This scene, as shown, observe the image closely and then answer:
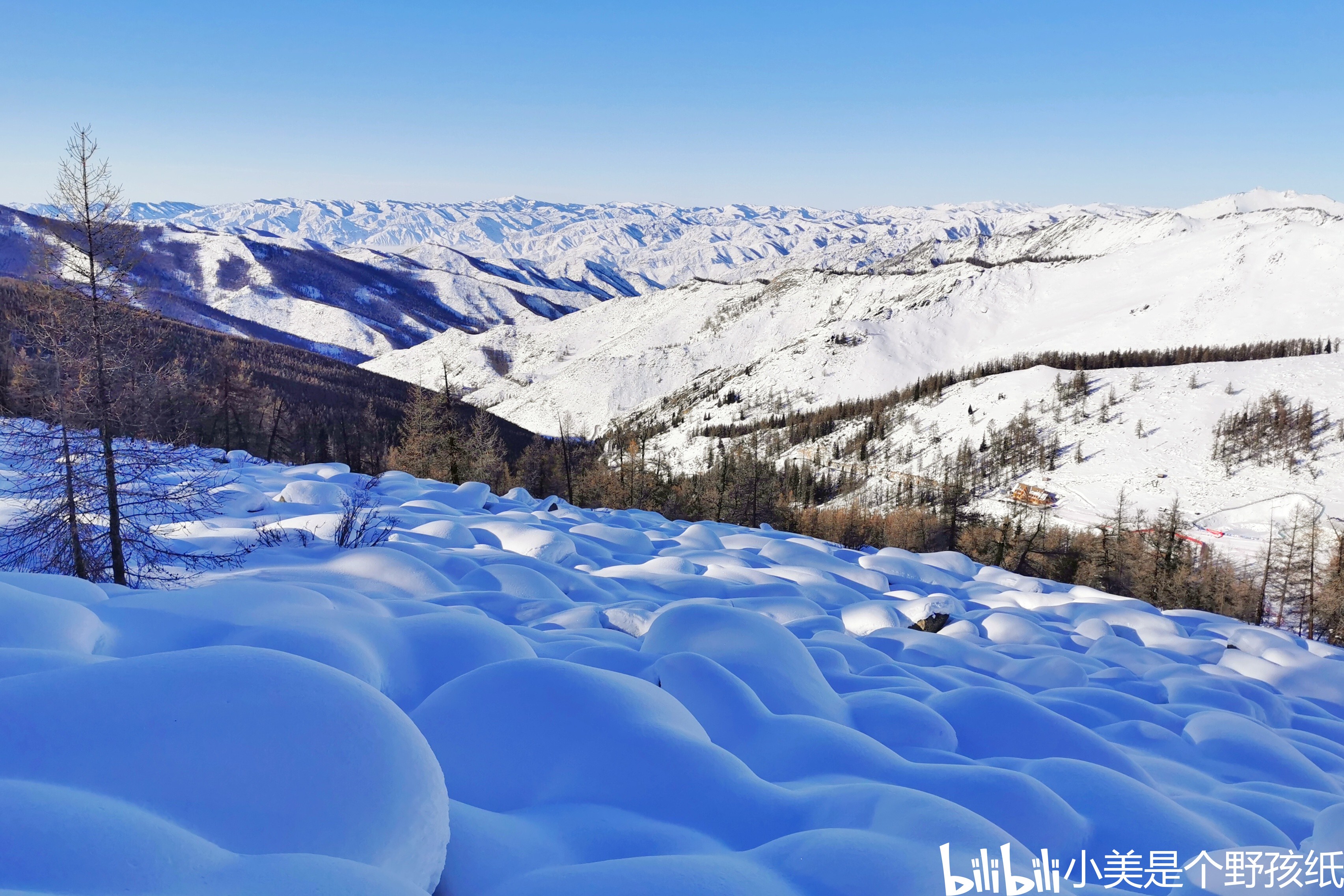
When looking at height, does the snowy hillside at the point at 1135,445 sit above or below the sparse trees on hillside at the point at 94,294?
below

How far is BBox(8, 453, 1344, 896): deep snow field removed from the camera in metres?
3.03

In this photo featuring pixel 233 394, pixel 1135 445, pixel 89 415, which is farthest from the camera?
pixel 1135 445

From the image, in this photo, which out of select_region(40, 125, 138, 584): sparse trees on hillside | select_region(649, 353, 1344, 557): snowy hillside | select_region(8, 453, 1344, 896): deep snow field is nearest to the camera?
select_region(8, 453, 1344, 896): deep snow field

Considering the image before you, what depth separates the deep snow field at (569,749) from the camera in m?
3.03

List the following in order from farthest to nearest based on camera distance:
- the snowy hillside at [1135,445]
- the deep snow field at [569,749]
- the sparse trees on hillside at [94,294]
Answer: the snowy hillside at [1135,445] < the sparse trees on hillside at [94,294] < the deep snow field at [569,749]

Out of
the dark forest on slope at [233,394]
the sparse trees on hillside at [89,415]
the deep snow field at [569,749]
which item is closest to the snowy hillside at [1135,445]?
the dark forest on slope at [233,394]

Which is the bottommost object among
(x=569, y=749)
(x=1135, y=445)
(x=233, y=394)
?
(x=1135, y=445)

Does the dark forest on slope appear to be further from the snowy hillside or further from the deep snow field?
the snowy hillside

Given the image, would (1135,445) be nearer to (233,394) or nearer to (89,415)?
(233,394)

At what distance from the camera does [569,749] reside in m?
4.62

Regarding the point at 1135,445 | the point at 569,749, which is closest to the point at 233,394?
the point at 569,749

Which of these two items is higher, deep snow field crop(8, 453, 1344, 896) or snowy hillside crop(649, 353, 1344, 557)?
deep snow field crop(8, 453, 1344, 896)

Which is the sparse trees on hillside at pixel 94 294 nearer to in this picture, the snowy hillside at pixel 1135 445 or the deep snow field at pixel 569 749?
the deep snow field at pixel 569 749

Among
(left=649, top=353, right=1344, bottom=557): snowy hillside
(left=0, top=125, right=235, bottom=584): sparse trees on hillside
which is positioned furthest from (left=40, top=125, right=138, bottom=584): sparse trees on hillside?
(left=649, top=353, right=1344, bottom=557): snowy hillside
